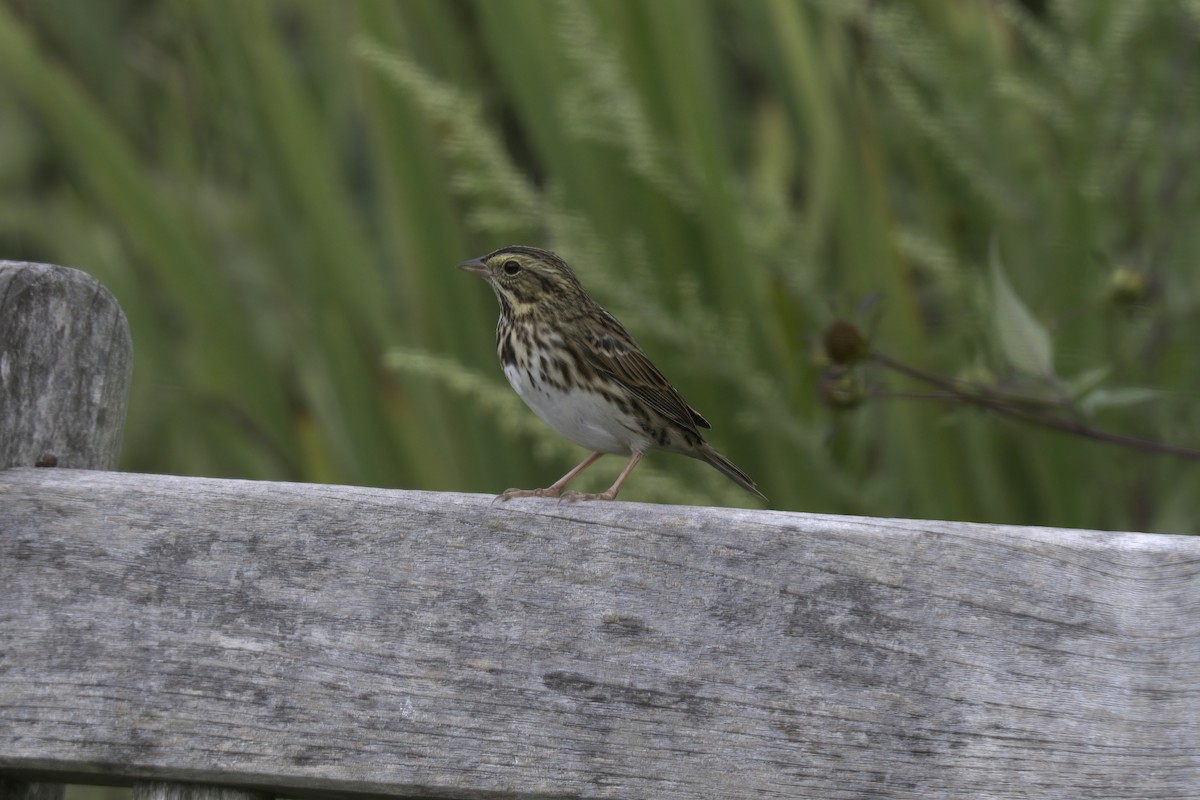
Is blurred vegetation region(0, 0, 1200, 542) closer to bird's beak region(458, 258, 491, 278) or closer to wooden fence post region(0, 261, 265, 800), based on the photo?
bird's beak region(458, 258, 491, 278)

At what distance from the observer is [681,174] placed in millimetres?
3195

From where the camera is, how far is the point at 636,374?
2631 millimetres

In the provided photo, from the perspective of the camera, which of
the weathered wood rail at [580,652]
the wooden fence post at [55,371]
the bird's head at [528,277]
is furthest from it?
the bird's head at [528,277]

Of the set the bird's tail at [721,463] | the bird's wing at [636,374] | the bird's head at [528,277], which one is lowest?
the bird's tail at [721,463]

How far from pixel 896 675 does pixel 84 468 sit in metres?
0.91

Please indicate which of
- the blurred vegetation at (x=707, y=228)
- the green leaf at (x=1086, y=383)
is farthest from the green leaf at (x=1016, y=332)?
the blurred vegetation at (x=707, y=228)

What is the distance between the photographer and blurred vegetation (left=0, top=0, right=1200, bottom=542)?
9.33 ft

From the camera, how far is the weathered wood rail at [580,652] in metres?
1.42

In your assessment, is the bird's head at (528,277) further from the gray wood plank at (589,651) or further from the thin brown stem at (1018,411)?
the gray wood plank at (589,651)

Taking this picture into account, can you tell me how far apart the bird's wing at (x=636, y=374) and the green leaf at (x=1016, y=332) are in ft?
2.12

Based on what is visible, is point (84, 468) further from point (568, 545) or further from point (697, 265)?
point (697, 265)

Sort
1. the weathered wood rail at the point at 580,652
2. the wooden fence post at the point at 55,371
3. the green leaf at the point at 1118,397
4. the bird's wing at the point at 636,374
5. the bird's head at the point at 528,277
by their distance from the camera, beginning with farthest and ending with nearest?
the bird's head at the point at 528,277
the bird's wing at the point at 636,374
the green leaf at the point at 1118,397
the wooden fence post at the point at 55,371
the weathered wood rail at the point at 580,652

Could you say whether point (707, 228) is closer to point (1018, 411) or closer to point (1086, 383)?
point (1018, 411)

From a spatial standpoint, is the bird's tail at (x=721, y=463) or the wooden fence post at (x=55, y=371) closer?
the wooden fence post at (x=55, y=371)
